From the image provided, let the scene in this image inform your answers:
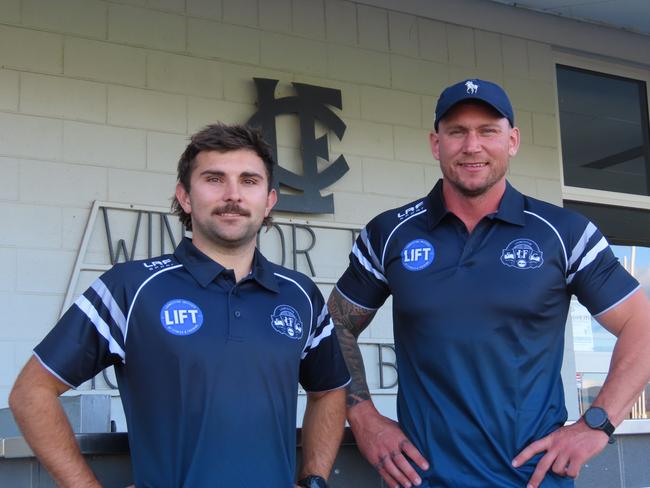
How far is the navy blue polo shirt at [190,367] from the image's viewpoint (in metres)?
2.27

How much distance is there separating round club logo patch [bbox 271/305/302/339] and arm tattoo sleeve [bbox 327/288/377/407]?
0.40m

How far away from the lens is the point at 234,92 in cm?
523

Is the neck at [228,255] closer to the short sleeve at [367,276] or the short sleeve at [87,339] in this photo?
the short sleeve at [87,339]

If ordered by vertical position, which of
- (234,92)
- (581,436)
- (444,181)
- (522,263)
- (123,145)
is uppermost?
(234,92)

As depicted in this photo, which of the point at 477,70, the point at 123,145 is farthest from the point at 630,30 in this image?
the point at 123,145

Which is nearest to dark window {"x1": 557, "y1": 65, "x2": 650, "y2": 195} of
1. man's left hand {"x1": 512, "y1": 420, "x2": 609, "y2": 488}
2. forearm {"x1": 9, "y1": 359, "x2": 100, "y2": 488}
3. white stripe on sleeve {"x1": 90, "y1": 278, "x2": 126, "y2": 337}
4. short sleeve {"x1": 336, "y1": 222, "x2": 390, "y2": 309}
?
short sleeve {"x1": 336, "y1": 222, "x2": 390, "y2": 309}

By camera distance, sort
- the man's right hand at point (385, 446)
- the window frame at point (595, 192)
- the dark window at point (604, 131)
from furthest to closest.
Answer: the dark window at point (604, 131), the window frame at point (595, 192), the man's right hand at point (385, 446)

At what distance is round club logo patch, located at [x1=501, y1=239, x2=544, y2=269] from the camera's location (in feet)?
8.54

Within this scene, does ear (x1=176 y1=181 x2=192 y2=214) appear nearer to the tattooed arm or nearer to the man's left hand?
the tattooed arm

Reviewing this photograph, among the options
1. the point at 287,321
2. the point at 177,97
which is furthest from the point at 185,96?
the point at 287,321

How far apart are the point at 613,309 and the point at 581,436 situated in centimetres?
35

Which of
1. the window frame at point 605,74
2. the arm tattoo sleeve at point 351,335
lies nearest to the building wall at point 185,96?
the window frame at point 605,74

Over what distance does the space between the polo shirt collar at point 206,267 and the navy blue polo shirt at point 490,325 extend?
15.3 inches

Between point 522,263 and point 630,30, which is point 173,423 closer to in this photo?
point 522,263
